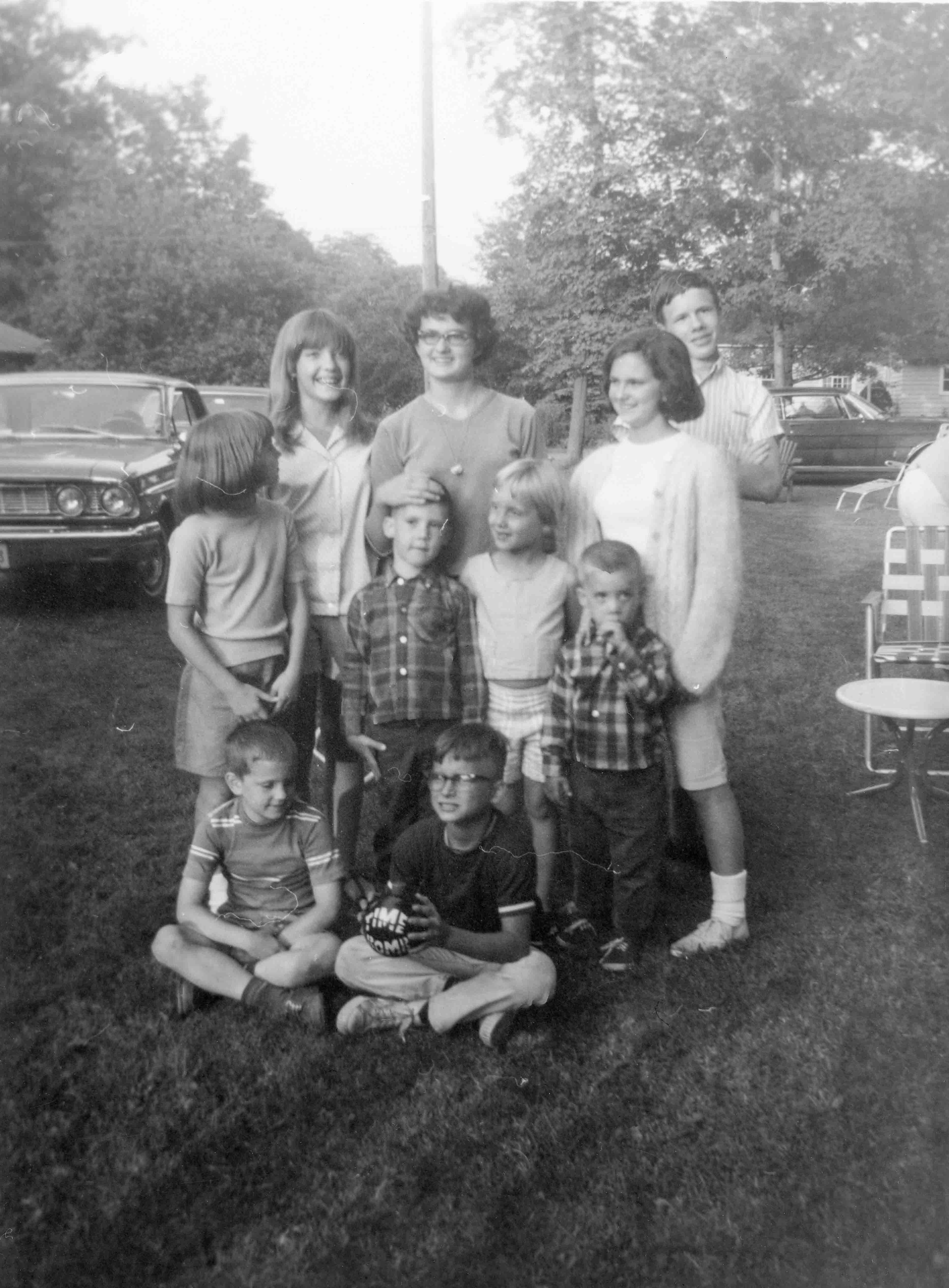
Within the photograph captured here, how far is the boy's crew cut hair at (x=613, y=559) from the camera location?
2.76 m

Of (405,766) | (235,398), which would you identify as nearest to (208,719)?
(405,766)

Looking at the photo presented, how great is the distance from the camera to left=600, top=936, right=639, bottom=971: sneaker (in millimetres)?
2982

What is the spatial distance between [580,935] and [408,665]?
0.89 metres

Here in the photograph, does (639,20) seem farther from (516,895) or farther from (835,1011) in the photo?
(835,1011)

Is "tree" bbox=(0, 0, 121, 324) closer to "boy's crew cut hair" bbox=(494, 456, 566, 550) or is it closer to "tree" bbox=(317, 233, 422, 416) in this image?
"tree" bbox=(317, 233, 422, 416)

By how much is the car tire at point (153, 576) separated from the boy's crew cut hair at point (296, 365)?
3.77 metres

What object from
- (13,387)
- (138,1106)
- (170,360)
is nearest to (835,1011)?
(138,1106)

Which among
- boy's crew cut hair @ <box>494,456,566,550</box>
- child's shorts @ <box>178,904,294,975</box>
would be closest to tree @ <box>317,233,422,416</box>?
boy's crew cut hair @ <box>494,456,566,550</box>

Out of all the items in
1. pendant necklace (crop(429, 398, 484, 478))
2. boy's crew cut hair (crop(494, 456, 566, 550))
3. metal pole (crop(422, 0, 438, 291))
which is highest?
metal pole (crop(422, 0, 438, 291))

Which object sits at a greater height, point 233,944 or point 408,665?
point 408,665

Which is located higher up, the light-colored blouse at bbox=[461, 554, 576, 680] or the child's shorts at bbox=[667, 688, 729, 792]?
the light-colored blouse at bbox=[461, 554, 576, 680]

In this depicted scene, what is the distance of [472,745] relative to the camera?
8.89 feet

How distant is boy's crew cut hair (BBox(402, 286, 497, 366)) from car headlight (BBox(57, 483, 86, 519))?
11.9 feet

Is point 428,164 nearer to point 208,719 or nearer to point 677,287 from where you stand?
point 677,287
